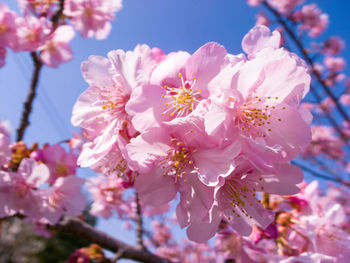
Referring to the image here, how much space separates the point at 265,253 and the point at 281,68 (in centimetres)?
115

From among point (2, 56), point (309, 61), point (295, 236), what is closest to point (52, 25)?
point (2, 56)

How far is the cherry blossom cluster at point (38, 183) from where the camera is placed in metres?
1.33

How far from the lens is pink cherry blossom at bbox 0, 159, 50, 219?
4.33 feet

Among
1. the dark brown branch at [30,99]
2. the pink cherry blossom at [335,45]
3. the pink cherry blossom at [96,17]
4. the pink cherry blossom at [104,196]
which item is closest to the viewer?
the dark brown branch at [30,99]

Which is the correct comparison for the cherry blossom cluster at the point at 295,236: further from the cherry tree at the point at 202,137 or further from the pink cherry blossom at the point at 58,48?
the pink cherry blossom at the point at 58,48

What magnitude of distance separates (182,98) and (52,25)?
195 cm

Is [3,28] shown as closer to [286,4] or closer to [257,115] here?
[257,115]

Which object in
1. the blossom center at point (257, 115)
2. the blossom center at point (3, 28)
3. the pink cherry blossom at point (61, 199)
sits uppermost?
the blossom center at point (3, 28)

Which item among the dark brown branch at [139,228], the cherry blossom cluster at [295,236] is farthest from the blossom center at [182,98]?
the dark brown branch at [139,228]

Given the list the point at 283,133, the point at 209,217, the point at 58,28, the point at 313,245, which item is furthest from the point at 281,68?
the point at 58,28

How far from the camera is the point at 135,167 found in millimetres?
802

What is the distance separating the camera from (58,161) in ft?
5.09

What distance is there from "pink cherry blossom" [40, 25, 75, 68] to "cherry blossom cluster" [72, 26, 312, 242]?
1.63 meters

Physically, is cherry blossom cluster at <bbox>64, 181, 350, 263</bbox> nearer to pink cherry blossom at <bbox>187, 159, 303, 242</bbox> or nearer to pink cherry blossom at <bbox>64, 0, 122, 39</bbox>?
pink cherry blossom at <bbox>187, 159, 303, 242</bbox>
